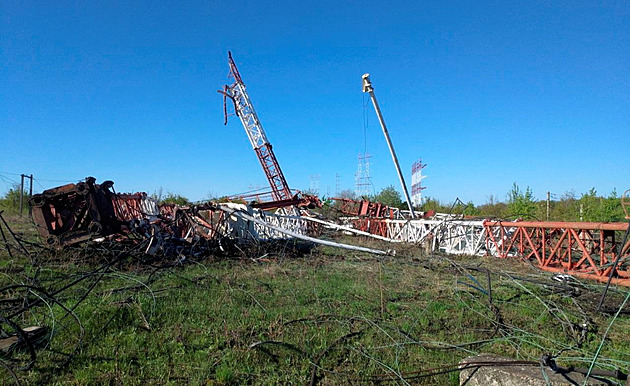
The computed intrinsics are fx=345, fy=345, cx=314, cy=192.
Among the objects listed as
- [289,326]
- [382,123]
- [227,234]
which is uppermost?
[382,123]

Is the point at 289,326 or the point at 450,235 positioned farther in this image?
the point at 450,235

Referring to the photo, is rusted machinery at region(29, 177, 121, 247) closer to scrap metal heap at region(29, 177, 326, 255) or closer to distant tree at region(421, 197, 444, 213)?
scrap metal heap at region(29, 177, 326, 255)

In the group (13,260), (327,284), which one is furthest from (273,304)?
(13,260)

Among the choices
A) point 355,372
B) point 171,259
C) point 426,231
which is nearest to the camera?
point 355,372

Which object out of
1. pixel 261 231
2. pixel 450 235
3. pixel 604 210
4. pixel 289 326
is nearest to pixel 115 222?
pixel 261 231

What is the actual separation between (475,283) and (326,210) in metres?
13.5

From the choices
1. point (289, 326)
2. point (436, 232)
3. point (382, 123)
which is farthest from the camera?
point (382, 123)

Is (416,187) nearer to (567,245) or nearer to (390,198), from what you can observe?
(390,198)

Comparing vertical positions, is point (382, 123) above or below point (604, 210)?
above

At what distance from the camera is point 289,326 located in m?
4.38

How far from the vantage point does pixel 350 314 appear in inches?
193

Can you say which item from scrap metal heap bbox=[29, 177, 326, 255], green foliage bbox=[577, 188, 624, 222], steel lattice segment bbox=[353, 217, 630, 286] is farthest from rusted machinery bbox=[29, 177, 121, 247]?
green foliage bbox=[577, 188, 624, 222]

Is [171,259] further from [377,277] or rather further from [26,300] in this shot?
[377,277]

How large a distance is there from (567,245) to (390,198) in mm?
22042
